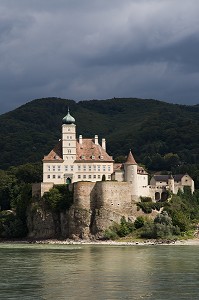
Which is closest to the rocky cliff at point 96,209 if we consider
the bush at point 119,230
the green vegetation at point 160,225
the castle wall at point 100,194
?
the castle wall at point 100,194

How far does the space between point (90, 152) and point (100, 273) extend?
163 feet

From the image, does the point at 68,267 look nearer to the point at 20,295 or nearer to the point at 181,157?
the point at 20,295

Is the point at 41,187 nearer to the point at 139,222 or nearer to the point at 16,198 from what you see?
the point at 139,222

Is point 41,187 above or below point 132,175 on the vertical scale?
below

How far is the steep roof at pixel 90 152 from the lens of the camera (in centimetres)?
11369

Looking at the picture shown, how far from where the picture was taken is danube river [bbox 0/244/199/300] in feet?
181

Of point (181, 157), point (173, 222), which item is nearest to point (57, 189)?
point (173, 222)

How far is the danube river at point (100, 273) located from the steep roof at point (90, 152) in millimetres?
22664

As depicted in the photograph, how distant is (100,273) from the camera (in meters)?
66.0

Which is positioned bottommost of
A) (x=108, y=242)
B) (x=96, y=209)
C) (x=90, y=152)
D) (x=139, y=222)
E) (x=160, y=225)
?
(x=108, y=242)

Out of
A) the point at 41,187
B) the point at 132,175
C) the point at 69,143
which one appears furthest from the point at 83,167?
the point at 132,175

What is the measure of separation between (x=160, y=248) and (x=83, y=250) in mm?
8975

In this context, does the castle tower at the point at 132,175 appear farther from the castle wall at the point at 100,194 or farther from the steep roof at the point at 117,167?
the castle wall at the point at 100,194

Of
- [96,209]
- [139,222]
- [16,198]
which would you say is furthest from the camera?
[16,198]
